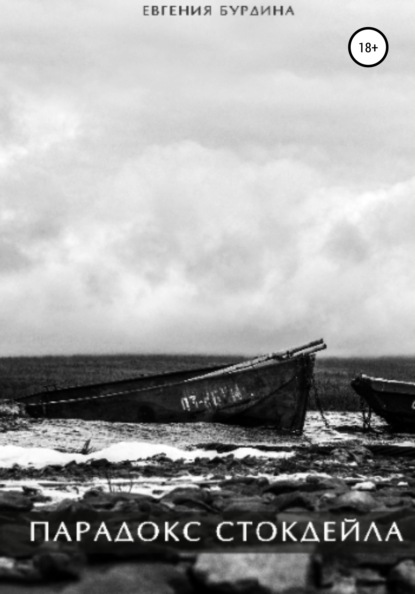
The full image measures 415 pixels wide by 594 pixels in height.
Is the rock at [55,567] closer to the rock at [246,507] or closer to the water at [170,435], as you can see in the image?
the rock at [246,507]

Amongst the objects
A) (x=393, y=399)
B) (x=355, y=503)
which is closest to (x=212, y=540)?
(x=355, y=503)

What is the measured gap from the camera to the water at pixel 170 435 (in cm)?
1496

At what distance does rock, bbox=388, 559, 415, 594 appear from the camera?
16.2ft

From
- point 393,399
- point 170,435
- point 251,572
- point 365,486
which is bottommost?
point 170,435

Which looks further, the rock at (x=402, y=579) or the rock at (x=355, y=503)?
the rock at (x=355, y=503)

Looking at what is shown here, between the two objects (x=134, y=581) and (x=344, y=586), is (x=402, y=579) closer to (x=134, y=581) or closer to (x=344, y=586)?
(x=344, y=586)

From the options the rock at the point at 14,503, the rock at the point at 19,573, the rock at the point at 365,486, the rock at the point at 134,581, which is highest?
the rock at the point at 14,503

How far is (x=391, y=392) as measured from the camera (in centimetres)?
1880

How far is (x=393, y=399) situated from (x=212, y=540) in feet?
45.1

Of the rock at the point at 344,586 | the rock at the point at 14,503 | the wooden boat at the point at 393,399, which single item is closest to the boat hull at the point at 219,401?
the wooden boat at the point at 393,399

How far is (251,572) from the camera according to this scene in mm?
4855

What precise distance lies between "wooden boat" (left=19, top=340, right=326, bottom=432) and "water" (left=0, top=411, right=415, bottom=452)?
265 millimetres

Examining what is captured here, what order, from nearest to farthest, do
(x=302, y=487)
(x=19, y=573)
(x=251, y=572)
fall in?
(x=251, y=572) → (x=19, y=573) → (x=302, y=487)

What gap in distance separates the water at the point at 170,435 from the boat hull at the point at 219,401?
9.9 inches
